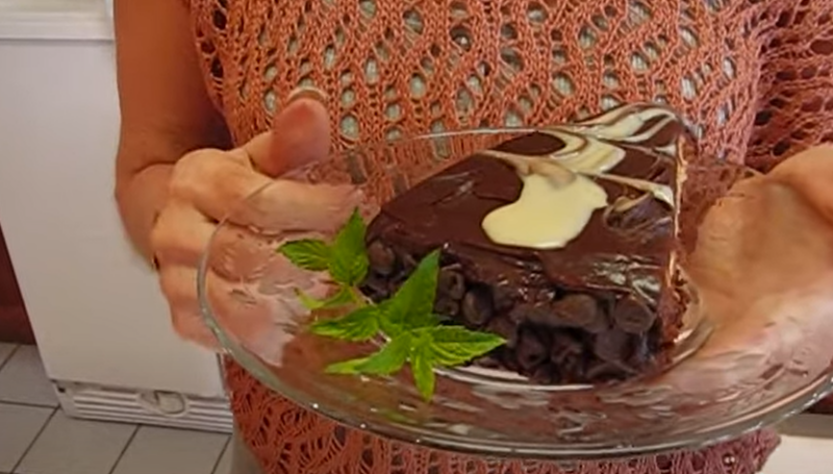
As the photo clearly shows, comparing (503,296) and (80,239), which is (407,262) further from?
(80,239)

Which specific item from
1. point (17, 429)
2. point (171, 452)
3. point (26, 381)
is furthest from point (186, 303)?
point (26, 381)

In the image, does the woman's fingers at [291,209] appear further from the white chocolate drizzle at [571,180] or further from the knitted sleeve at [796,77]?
the knitted sleeve at [796,77]

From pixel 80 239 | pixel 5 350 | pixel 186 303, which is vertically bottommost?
pixel 5 350

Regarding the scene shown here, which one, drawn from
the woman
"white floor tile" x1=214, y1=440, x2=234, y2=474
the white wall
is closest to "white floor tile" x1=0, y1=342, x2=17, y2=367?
the white wall

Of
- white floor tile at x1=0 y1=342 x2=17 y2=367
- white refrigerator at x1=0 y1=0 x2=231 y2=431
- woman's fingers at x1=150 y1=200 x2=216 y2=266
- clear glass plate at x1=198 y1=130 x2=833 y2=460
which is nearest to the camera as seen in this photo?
clear glass plate at x1=198 y1=130 x2=833 y2=460

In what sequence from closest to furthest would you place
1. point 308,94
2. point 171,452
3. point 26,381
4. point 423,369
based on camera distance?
point 423,369 < point 308,94 < point 171,452 < point 26,381

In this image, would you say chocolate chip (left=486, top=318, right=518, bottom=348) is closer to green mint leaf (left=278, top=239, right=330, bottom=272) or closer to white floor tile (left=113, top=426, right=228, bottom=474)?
green mint leaf (left=278, top=239, right=330, bottom=272)
